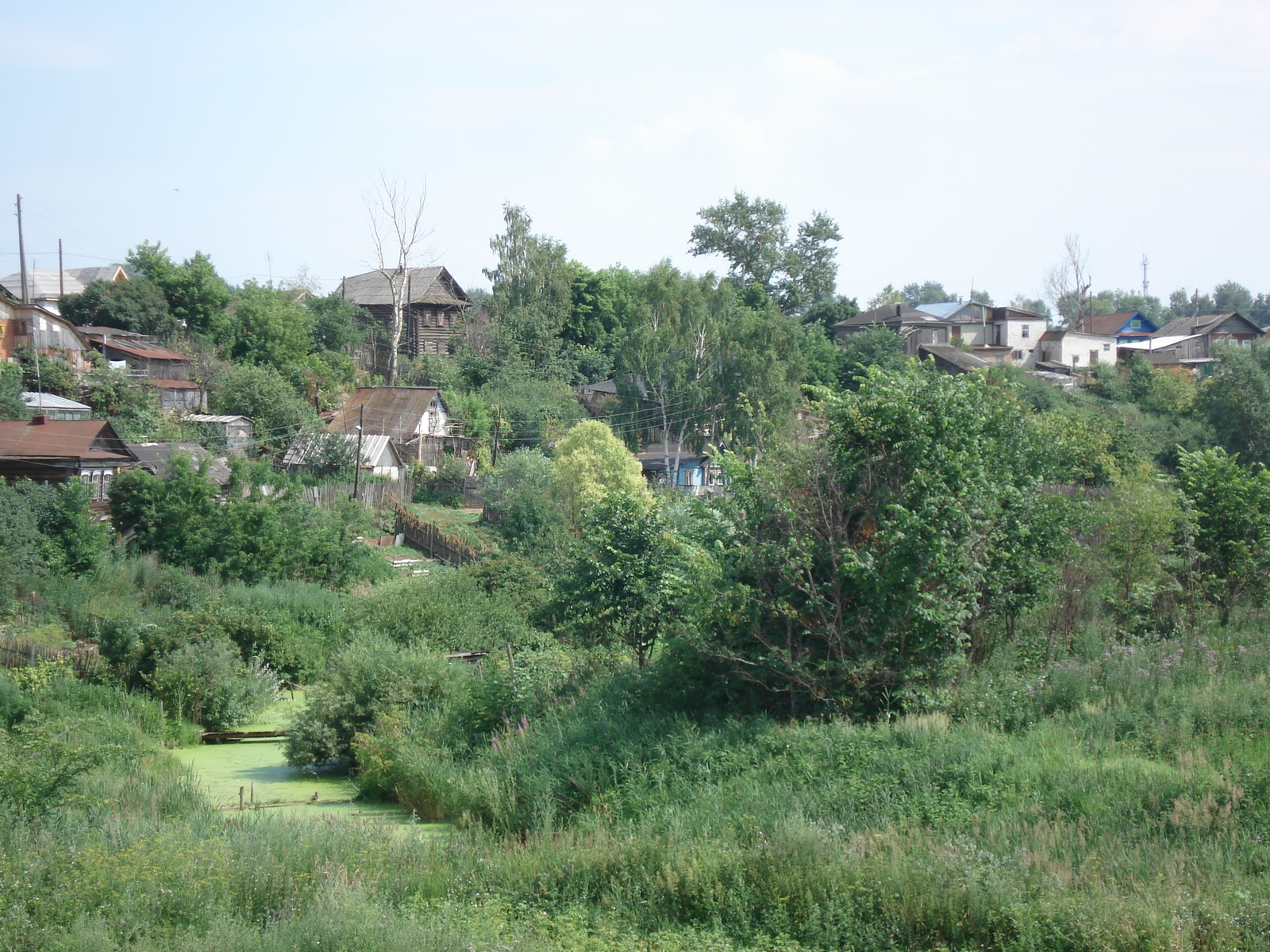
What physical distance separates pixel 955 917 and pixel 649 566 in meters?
10.1

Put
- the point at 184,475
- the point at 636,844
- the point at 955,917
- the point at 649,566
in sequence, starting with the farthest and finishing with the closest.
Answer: the point at 184,475 → the point at 649,566 → the point at 636,844 → the point at 955,917

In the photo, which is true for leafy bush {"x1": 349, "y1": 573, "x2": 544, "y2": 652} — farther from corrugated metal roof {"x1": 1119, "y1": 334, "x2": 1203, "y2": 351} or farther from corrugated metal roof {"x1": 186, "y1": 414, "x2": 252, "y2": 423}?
corrugated metal roof {"x1": 1119, "y1": 334, "x2": 1203, "y2": 351}

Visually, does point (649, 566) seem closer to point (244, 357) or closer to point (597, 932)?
point (597, 932)

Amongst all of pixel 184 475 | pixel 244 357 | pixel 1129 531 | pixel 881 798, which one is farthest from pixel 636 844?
pixel 244 357

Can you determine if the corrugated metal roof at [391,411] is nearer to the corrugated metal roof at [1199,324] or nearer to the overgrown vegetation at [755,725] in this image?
the overgrown vegetation at [755,725]

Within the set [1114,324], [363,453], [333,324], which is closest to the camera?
[363,453]

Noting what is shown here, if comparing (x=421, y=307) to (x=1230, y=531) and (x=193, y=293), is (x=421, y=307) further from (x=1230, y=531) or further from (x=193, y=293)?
(x=1230, y=531)

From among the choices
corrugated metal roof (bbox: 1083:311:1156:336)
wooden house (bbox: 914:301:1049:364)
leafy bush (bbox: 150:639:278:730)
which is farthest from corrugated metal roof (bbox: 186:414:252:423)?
corrugated metal roof (bbox: 1083:311:1156:336)

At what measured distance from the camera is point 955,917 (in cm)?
725

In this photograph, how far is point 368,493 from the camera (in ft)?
127

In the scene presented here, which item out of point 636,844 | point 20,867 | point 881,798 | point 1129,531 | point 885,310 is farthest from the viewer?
point 885,310

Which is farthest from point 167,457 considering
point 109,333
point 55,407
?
point 109,333

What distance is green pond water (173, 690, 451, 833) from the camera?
41.6 feet

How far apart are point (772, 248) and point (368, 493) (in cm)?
3967
